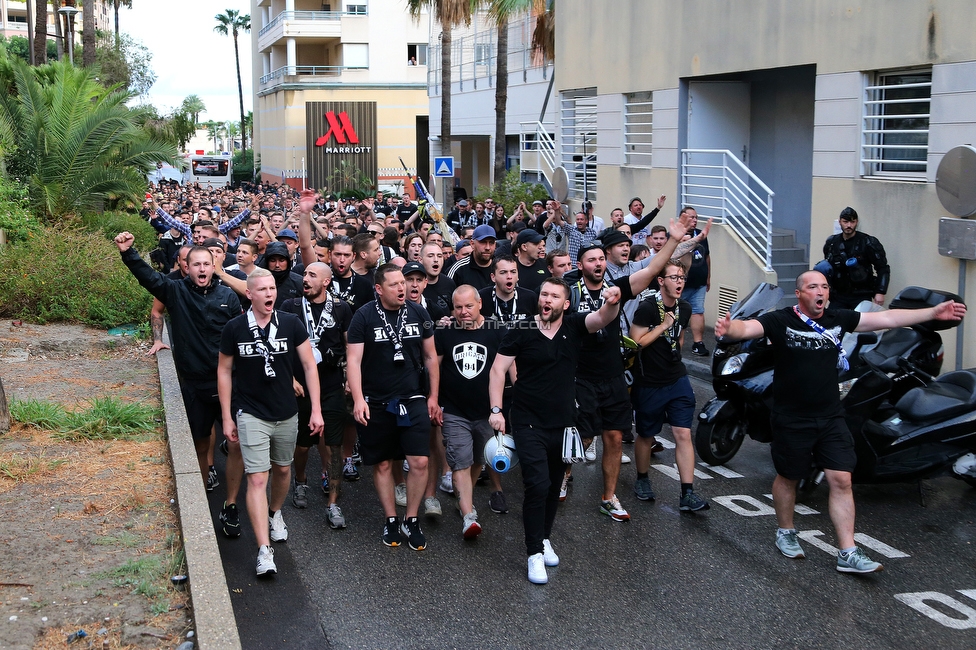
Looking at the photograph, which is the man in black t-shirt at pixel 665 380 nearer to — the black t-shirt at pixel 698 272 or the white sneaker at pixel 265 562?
the white sneaker at pixel 265 562

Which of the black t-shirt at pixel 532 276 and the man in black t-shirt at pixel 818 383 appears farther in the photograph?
the black t-shirt at pixel 532 276

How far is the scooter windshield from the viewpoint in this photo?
8656mm

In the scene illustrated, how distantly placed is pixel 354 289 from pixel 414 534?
239 cm

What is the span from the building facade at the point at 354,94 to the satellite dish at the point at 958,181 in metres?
49.6

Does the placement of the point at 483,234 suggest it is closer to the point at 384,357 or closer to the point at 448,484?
the point at 448,484

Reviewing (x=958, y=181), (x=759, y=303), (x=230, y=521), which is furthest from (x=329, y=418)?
(x=958, y=181)

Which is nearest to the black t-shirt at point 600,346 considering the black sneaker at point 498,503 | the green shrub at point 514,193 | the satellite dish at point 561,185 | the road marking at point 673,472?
the black sneaker at point 498,503

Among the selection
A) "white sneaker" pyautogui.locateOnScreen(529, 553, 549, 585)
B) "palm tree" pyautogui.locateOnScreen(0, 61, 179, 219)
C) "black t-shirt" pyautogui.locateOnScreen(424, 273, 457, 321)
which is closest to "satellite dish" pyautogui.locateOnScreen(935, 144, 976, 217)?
"black t-shirt" pyautogui.locateOnScreen(424, 273, 457, 321)

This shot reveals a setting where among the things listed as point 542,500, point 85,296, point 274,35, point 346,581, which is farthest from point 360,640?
point 274,35

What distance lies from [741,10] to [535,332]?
37.1 ft

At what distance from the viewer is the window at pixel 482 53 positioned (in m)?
35.0

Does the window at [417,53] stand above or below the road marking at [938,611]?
above

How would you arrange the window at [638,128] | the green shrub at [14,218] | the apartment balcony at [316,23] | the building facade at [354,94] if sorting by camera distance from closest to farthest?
the green shrub at [14,218] → the window at [638,128] → the apartment balcony at [316,23] → the building facade at [354,94]

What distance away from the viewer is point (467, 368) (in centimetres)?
702
